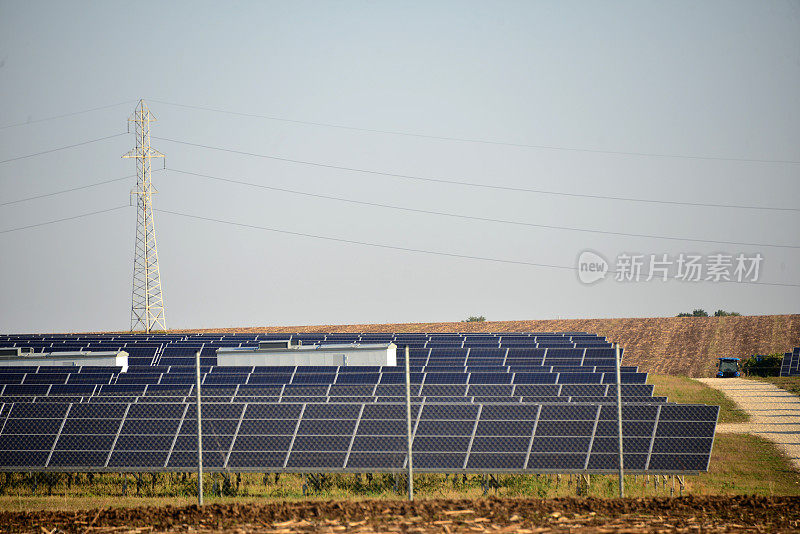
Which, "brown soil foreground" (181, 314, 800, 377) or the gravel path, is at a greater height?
"brown soil foreground" (181, 314, 800, 377)

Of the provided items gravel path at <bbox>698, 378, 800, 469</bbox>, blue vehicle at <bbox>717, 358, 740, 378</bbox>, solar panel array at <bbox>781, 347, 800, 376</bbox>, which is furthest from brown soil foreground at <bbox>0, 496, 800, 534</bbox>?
blue vehicle at <bbox>717, 358, 740, 378</bbox>

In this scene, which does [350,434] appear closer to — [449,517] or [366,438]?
[366,438]

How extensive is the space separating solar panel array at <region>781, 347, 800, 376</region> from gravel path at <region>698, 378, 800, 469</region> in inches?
134

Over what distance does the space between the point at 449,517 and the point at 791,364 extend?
4668cm

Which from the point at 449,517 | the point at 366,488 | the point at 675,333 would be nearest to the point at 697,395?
the point at 366,488

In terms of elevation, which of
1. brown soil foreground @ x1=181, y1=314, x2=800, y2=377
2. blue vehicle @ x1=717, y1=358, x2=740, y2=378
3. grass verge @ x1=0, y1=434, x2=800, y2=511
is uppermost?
brown soil foreground @ x1=181, y1=314, x2=800, y2=377

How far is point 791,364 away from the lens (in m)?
55.5

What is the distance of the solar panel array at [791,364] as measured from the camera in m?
54.9

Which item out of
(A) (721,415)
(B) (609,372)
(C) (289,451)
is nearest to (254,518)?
(C) (289,451)

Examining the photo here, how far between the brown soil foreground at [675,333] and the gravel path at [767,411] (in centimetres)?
1596

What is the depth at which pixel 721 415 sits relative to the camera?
37312 millimetres

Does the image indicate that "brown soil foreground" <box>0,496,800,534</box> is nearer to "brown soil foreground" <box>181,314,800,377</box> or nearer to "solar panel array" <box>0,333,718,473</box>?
"solar panel array" <box>0,333,718,473</box>

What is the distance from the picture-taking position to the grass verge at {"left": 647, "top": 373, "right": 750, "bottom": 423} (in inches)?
1473

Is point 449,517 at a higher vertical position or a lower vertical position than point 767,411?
higher
